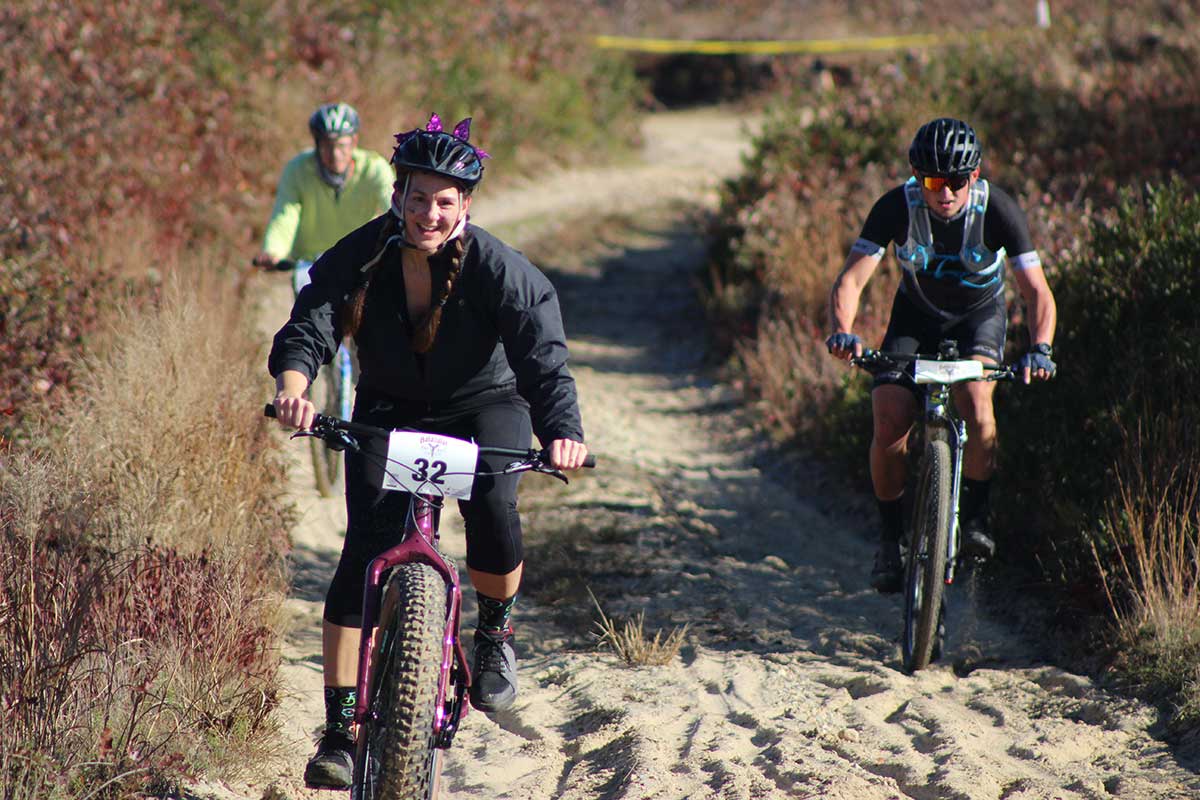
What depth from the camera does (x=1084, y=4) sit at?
64.3 ft

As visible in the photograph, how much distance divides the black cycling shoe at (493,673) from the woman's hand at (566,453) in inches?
32.2

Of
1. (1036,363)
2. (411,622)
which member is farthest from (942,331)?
(411,622)

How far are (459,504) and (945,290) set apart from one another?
2719mm

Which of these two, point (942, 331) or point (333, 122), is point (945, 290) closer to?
point (942, 331)

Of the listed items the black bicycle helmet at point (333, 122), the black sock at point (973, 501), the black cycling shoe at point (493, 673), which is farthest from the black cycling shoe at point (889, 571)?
the black bicycle helmet at point (333, 122)

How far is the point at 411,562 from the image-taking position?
3.49m

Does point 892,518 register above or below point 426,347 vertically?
below

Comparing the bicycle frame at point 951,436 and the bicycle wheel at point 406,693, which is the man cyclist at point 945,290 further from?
the bicycle wheel at point 406,693

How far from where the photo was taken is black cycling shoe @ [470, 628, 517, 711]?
383 centimetres

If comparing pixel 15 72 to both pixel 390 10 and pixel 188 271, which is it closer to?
pixel 188 271

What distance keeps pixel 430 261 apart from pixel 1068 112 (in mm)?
9029

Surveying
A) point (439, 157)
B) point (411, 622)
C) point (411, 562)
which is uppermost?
point (439, 157)

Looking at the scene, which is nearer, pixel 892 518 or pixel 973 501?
pixel 973 501

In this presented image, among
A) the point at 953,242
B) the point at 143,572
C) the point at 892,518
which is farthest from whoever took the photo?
the point at 892,518
